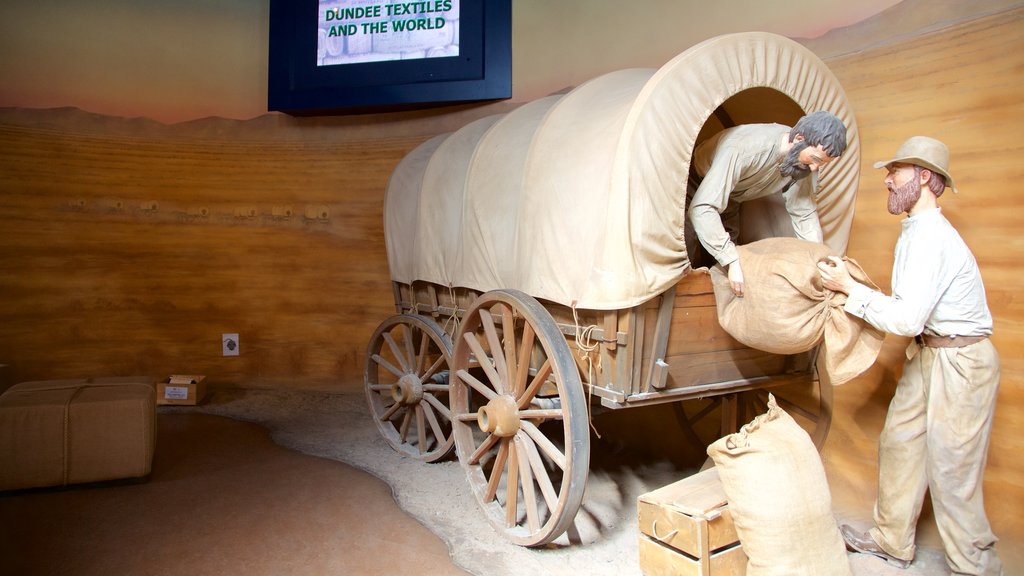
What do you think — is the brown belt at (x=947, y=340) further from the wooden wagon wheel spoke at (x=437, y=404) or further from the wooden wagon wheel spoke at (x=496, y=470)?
the wooden wagon wheel spoke at (x=437, y=404)

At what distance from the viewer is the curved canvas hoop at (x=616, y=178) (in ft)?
8.29

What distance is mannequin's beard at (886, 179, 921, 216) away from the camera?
2568mm

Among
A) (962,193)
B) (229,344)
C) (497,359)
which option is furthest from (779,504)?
(229,344)

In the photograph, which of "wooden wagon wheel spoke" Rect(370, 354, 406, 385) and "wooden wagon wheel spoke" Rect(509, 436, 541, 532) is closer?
"wooden wagon wheel spoke" Rect(509, 436, 541, 532)

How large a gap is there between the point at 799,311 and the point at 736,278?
10.3 inches

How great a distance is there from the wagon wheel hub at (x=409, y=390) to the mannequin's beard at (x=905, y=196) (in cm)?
270

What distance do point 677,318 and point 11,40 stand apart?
6.17 m

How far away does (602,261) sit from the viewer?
2604mm

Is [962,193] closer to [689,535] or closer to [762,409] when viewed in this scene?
[762,409]

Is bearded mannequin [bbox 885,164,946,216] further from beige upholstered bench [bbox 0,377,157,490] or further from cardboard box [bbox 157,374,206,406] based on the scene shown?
cardboard box [bbox 157,374,206,406]

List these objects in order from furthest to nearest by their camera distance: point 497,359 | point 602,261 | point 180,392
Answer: point 180,392 → point 497,359 → point 602,261

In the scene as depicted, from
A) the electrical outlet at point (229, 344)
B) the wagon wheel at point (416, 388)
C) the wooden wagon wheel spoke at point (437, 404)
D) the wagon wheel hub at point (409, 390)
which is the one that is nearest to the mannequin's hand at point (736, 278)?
the wagon wheel at point (416, 388)

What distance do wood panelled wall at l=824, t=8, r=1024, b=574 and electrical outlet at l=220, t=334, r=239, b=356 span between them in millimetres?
5019

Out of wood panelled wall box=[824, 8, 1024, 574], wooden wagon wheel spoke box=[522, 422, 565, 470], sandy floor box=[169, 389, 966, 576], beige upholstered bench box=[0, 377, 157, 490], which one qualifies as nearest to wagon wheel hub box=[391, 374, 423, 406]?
sandy floor box=[169, 389, 966, 576]
